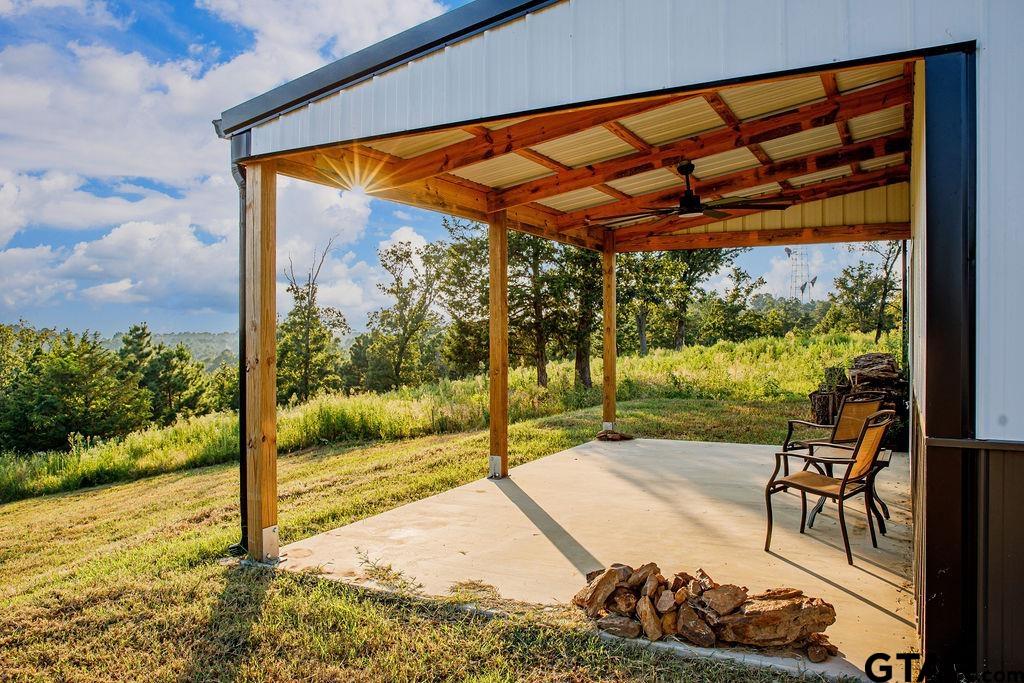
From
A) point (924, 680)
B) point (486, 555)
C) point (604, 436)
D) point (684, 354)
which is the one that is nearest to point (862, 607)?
point (924, 680)

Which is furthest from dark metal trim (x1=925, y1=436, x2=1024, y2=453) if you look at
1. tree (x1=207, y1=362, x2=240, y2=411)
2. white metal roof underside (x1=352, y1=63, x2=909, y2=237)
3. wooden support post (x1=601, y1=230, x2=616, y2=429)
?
tree (x1=207, y1=362, x2=240, y2=411)

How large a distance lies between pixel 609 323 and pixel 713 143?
357cm

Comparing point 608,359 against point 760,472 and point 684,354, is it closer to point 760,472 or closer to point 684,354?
point 760,472

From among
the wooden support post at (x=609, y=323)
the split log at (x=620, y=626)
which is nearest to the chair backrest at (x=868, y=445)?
the split log at (x=620, y=626)

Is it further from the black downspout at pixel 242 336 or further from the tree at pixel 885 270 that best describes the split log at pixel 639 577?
the tree at pixel 885 270

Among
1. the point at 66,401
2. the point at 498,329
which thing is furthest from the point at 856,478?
the point at 66,401

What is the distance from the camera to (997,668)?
2.01 m

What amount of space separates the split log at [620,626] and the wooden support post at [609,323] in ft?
17.5

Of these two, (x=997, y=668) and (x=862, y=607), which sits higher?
(x=997, y=668)

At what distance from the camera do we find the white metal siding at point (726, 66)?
6.52 feet

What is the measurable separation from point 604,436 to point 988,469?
6.00 m

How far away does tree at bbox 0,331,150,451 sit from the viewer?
1648 centimetres

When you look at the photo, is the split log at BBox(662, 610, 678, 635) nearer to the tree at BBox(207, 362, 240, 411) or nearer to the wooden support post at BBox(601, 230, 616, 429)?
the wooden support post at BBox(601, 230, 616, 429)

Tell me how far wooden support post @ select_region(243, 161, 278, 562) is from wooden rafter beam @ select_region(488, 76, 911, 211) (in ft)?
8.08
